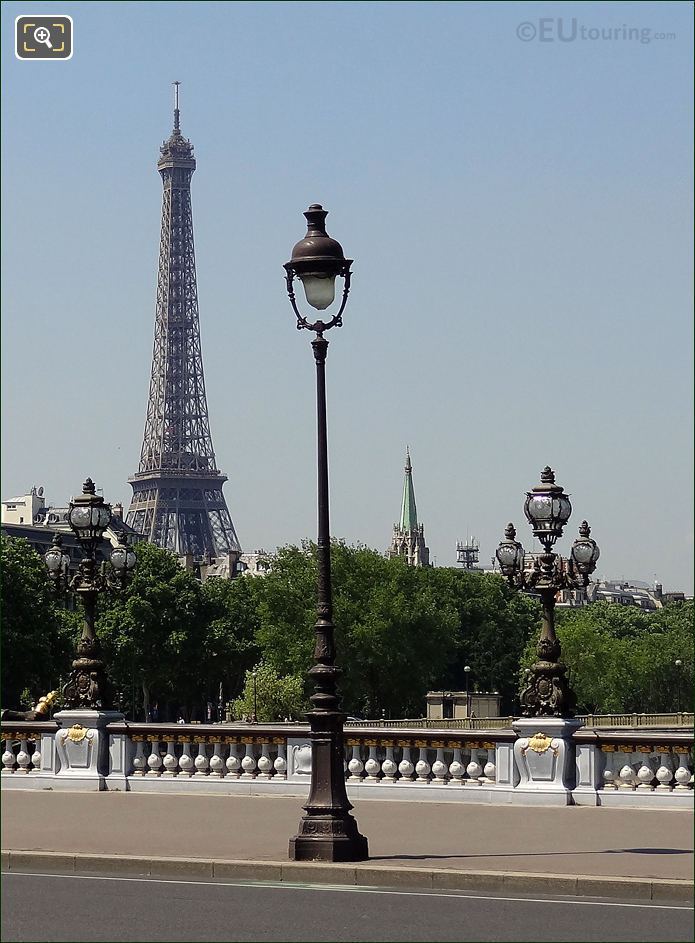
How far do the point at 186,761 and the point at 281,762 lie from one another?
1.80m

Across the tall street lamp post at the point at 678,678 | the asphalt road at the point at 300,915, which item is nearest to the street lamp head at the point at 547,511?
the asphalt road at the point at 300,915

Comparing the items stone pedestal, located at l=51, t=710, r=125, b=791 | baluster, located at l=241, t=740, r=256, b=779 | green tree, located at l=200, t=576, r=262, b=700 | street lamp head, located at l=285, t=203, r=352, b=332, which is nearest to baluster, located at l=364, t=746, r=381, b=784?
baluster, located at l=241, t=740, r=256, b=779

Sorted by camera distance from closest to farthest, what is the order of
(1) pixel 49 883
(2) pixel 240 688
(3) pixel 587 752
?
(1) pixel 49 883 < (3) pixel 587 752 < (2) pixel 240 688

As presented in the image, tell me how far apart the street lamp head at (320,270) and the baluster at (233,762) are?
10698mm

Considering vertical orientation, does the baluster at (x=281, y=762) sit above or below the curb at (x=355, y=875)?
above

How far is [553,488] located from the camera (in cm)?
3020

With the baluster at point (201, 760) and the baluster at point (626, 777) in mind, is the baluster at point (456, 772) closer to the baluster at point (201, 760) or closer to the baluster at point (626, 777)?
the baluster at point (626, 777)

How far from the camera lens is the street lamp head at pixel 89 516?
32031mm

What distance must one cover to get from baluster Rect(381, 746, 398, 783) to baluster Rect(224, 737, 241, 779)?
259 centimetres

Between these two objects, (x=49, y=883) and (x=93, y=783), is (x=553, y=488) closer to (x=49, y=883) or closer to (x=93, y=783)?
(x=93, y=783)

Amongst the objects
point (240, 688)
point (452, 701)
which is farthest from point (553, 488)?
point (240, 688)

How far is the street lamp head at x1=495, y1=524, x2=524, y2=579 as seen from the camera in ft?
107

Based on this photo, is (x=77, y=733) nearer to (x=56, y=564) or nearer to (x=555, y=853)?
(x=56, y=564)

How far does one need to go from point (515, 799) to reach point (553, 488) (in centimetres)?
506
